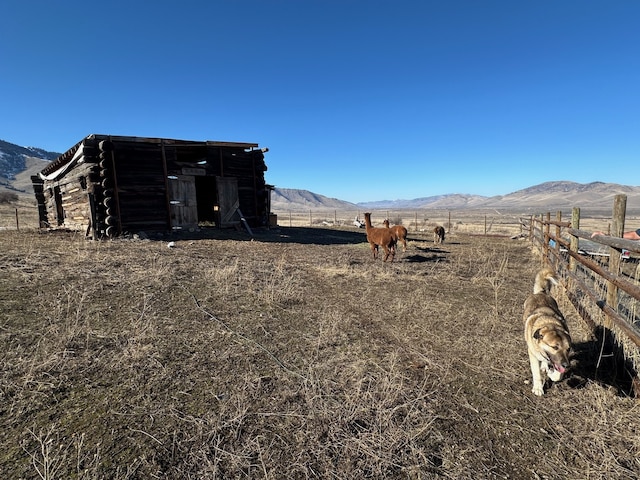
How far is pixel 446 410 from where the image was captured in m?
3.07

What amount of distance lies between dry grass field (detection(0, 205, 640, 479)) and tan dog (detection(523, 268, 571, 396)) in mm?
274

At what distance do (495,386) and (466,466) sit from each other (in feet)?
4.56

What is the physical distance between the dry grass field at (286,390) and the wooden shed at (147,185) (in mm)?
7971

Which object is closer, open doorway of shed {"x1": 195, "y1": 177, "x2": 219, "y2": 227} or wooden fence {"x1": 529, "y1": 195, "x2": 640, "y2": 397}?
wooden fence {"x1": 529, "y1": 195, "x2": 640, "y2": 397}

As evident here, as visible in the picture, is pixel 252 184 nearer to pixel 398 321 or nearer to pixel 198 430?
pixel 398 321

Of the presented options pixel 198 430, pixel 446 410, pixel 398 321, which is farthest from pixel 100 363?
pixel 398 321

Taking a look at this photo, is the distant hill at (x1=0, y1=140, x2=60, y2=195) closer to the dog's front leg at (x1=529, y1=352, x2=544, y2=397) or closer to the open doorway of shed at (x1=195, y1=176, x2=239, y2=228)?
the open doorway of shed at (x1=195, y1=176, x2=239, y2=228)

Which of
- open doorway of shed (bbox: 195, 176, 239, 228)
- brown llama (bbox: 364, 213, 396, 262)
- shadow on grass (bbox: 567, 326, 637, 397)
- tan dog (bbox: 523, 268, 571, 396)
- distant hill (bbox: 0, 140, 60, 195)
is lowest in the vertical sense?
shadow on grass (bbox: 567, 326, 637, 397)

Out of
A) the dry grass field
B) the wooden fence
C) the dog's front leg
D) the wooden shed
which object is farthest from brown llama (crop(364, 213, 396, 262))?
the wooden shed

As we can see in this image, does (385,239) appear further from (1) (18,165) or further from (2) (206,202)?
(1) (18,165)

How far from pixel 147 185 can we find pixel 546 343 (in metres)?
15.8

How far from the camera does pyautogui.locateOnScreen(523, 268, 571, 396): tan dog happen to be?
9.93 feet

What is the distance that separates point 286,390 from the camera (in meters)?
3.33

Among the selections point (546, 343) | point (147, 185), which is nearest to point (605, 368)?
point (546, 343)
